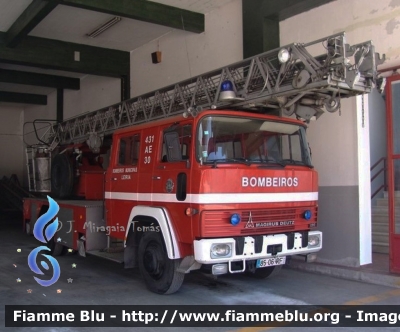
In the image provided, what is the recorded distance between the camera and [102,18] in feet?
35.8

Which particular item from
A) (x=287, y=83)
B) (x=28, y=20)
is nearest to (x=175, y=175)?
(x=287, y=83)

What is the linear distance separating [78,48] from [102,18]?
216 cm

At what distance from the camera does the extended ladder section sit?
512cm

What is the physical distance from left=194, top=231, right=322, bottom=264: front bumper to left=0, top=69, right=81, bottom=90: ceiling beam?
1301cm

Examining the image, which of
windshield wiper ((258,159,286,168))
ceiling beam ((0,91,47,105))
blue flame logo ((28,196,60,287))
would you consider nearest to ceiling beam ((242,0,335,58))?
windshield wiper ((258,159,286,168))

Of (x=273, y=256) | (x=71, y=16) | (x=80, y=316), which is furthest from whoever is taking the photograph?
(x=71, y=16)

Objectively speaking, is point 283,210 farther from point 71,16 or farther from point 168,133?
point 71,16

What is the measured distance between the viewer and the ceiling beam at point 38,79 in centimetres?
1574

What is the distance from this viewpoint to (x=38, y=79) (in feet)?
53.6

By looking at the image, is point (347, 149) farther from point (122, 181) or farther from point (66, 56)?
point (66, 56)

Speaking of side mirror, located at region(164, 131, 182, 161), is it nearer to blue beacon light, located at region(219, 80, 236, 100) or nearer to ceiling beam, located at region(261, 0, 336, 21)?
blue beacon light, located at region(219, 80, 236, 100)

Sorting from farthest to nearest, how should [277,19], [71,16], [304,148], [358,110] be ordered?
[71,16], [277,19], [358,110], [304,148]

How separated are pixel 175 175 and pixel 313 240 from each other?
2.11m

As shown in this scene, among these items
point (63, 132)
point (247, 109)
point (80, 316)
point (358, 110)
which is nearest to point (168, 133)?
point (247, 109)
